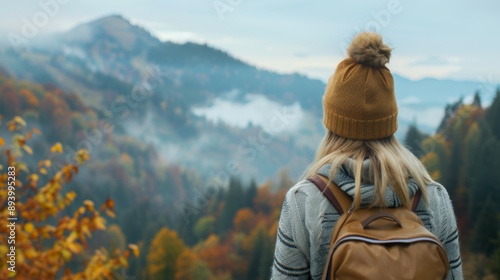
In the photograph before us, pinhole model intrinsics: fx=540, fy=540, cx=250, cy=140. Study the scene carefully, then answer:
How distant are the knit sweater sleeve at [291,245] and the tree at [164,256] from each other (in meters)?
12.9

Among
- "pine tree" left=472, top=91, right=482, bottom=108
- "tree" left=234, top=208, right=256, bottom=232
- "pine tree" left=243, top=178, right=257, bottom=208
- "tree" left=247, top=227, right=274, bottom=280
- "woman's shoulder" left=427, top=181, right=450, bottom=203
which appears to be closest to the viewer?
"woman's shoulder" left=427, top=181, right=450, bottom=203

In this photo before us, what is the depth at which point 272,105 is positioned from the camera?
24578 millimetres

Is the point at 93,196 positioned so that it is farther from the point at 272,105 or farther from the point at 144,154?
the point at 272,105

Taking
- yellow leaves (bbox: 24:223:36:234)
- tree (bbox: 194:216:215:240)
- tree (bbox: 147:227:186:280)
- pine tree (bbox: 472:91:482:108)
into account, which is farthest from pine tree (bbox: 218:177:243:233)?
yellow leaves (bbox: 24:223:36:234)

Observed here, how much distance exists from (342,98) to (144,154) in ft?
71.9

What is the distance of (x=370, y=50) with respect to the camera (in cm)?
165

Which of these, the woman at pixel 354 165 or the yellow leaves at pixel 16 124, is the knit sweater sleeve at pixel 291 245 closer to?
the woman at pixel 354 165

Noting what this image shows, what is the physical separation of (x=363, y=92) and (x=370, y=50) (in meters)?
0.13

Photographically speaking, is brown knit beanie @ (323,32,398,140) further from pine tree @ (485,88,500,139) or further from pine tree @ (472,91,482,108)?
pine tree @ (472,91,482,108)

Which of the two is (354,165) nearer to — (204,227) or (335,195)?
(335,195)

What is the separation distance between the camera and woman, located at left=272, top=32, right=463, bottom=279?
1608 mm

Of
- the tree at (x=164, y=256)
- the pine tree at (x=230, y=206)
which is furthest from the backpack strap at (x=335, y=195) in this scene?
the pine tree at (x=230, y=206)

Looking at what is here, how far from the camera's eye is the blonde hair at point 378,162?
A: 62.1 inches

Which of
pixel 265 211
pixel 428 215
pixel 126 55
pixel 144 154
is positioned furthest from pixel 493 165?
pixel 126 55
